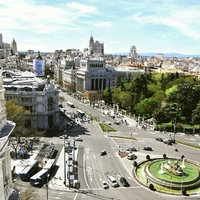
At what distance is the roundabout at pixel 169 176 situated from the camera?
136 feet

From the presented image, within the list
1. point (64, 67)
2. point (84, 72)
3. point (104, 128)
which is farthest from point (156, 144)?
point (64, 67)

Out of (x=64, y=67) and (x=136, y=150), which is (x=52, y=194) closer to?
(x=136, y=150)

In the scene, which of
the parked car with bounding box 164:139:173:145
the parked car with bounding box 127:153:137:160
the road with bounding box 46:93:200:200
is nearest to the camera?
the road with bounding box 46:93:200:200

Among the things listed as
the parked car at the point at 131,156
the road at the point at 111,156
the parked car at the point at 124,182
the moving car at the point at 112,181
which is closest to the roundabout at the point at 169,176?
the road at the point at 111,156

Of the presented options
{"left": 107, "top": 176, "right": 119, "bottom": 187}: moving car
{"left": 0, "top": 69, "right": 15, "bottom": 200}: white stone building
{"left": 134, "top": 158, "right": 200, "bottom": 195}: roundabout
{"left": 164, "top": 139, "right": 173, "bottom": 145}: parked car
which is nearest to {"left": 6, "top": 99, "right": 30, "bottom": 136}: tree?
{"left": 107, "top": 176, "right": 119, "bottom": 187}: moving car

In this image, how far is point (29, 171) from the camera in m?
43.8

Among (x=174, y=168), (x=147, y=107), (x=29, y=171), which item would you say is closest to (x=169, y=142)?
(x=174, y=168)

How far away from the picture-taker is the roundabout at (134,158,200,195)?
41.5m

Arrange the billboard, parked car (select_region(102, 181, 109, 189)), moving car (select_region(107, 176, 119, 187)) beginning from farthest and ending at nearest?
1. the billboard
2. moving car (select_region(107, 176, 119, 187))
3. parked car (select_region(102, 181, 109, 189))

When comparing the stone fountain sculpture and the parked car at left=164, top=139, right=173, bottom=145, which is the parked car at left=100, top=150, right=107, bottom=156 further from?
the parked car at left=164, top=139, right=173, bottom=145

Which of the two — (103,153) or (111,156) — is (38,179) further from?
(111,156)

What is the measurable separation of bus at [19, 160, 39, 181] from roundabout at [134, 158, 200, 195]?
18.1 meters

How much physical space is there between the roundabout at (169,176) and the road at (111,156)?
1558mm

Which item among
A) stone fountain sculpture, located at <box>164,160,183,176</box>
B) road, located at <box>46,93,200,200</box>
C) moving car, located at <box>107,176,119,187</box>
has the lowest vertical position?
road, located at <box>46,93,200,200</box>
